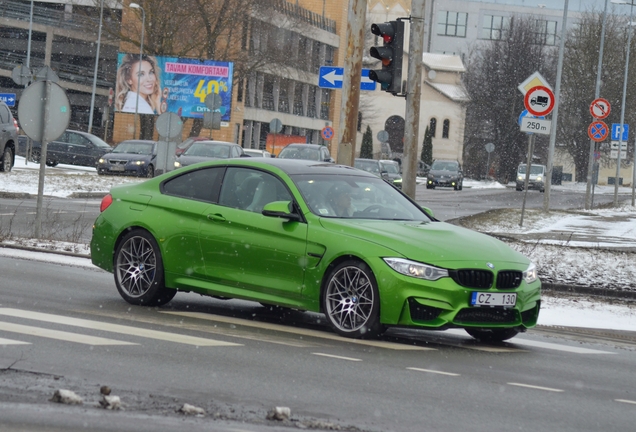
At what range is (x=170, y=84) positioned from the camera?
6531cm

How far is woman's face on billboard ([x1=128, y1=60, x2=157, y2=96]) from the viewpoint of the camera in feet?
216

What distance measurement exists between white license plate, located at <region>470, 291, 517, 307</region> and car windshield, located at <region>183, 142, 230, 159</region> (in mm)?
30035

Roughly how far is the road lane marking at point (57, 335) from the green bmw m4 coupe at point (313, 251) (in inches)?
70.8

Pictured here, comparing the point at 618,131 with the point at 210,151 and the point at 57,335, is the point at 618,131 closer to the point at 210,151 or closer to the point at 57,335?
the point at 210,151

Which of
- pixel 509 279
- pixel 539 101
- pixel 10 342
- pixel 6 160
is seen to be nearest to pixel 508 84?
pixel 6 160

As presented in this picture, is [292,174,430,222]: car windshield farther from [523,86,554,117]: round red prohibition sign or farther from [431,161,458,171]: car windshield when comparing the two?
[431,161,458,171]: car windshield

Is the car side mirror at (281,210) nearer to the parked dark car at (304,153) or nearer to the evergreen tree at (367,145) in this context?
the parked dark car at (304,153)

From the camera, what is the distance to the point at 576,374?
28.3ft

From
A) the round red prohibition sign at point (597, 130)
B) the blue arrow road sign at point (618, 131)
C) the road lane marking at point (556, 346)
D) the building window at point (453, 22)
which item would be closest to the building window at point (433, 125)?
the building window at point (453, 22)

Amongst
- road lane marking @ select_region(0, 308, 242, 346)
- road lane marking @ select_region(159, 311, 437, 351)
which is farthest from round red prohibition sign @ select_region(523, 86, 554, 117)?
road lane marking @ select_region(0, 308, 242, 346)

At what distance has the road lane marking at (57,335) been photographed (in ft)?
28.3

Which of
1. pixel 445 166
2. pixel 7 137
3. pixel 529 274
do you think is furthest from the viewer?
pixel 445 166

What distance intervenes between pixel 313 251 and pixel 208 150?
30.2 metres

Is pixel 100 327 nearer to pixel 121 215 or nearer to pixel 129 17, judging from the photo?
pixel 121 215
